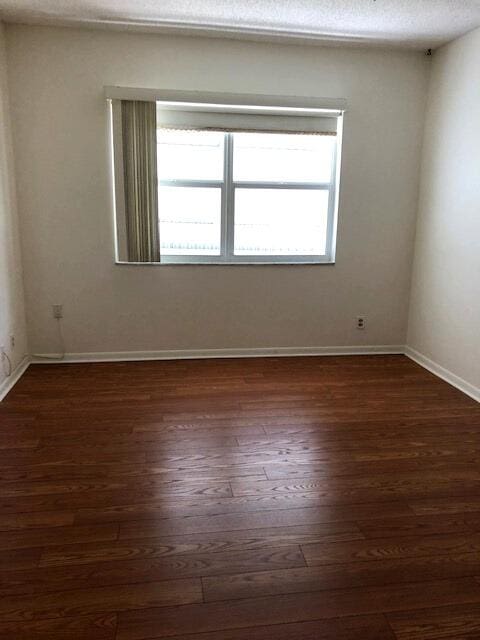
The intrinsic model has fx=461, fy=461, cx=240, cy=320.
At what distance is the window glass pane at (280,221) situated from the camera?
4.11 meters

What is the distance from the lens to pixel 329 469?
2.44 meters

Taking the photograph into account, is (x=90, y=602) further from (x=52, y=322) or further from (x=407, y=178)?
(x=407, y=178)

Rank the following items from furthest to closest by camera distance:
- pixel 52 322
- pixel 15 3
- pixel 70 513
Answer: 1. pixel 52 322
2. pixel 15 3
3. pixel 70 513

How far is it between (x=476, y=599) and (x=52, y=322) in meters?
3.55

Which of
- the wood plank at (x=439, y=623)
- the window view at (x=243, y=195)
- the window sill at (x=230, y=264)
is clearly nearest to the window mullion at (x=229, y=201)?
the window view at (x=243, y=195)

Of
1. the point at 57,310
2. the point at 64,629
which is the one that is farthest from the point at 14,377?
the point at 64,629

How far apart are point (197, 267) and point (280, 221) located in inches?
34.0

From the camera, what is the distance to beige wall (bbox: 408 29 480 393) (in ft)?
11.4

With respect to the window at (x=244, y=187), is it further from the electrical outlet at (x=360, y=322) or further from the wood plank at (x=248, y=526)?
the wood plank at (x=248, y=526)

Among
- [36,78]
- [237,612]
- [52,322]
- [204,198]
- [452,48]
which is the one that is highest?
[452,48]

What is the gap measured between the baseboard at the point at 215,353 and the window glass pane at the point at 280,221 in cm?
91

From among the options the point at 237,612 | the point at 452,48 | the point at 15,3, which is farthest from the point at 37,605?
the point at 452,48

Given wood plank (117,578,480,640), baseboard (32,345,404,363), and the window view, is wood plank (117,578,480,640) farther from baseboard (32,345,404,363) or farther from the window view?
the window view

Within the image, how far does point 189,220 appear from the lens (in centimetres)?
405
